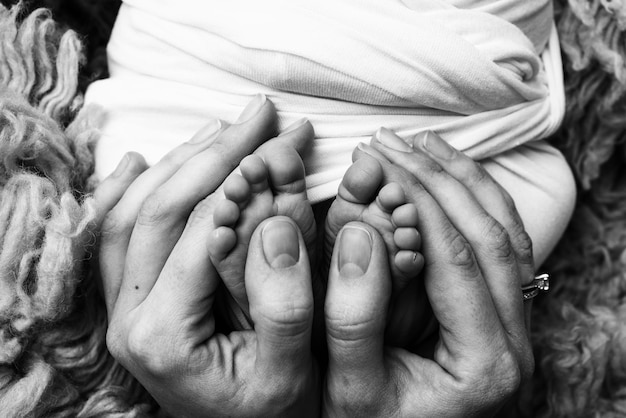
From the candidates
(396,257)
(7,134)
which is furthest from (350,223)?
(7,134)

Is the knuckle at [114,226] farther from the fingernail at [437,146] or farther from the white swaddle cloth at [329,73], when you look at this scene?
the fingernail at [437,146]

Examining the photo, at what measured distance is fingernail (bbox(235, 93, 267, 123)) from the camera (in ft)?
1.77

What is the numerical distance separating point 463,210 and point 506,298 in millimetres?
76

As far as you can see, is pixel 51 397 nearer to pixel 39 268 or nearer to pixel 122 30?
pixel 39 268

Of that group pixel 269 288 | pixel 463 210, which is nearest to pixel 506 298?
pixel 463 210

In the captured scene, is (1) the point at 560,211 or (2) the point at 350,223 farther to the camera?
(1) the point at 560,211

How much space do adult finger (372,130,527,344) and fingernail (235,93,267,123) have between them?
91 mm

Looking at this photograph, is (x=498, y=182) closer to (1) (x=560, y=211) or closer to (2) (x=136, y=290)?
(1) (x=560, y=211)

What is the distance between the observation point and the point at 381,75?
532 millimetres

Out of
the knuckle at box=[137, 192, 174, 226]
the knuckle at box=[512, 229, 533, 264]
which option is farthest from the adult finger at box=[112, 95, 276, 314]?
the knuckle at box=[512, 229, 533, 264]

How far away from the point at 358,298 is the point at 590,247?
1.31 ft

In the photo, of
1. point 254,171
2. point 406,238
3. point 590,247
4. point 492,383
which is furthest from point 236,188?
point 590,247

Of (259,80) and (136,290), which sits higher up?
(259,80)

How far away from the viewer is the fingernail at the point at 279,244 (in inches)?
18.7
